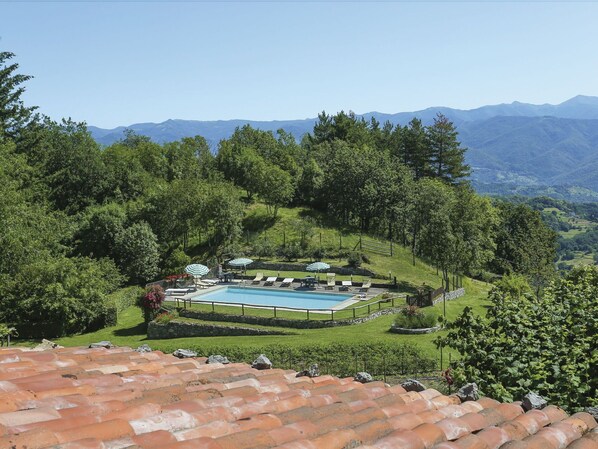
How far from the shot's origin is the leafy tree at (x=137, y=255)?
4253 centimetres

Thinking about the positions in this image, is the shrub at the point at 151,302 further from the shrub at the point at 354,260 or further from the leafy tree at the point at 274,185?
the leafy tree at the point at 274,185

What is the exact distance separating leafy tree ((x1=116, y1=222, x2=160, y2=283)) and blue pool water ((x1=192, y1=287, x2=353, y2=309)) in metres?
8.44

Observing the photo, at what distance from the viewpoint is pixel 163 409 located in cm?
448

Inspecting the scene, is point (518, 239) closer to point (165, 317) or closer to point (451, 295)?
point (451, 295)

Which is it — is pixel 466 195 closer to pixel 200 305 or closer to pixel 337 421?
pixel 200 305

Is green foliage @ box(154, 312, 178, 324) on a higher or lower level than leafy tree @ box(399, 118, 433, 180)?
lower

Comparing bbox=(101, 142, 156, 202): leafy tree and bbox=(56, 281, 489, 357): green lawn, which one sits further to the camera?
bbox=(101, 142, 156, 202): leafy tree

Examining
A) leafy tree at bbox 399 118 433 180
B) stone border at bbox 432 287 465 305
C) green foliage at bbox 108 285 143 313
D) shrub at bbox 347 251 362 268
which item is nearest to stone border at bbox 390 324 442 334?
stone border at bbox 432 287 465 305

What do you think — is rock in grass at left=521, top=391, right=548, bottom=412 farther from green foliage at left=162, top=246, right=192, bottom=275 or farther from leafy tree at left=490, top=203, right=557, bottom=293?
leafy tree at left=490, top=203, right=557, bottom=293

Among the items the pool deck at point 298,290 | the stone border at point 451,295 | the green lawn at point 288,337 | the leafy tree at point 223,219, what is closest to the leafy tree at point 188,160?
the leafy tree at point 223,219

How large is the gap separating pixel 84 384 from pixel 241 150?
202ft

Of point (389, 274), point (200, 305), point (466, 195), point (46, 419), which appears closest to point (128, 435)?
point (46, 419)

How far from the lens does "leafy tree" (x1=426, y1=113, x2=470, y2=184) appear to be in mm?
67375

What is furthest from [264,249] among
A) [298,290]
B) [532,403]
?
[532,403]
